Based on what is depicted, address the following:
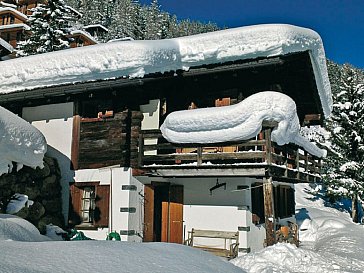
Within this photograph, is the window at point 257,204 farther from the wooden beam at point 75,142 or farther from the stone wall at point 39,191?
the stone wall at point 39,191

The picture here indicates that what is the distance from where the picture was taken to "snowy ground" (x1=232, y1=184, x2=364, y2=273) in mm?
8817

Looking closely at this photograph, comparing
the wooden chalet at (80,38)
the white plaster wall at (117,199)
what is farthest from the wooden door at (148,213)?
the wooden chalet at (80,38)

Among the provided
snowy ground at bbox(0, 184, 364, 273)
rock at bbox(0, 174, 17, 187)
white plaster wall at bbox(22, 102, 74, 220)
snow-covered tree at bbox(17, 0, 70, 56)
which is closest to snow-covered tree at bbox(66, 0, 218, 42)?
snow-covered tree at bbox(17, 0, 70, 56)

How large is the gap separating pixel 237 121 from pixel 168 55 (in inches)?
146

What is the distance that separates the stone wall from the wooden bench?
188 inches

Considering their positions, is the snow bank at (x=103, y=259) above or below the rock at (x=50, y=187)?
below

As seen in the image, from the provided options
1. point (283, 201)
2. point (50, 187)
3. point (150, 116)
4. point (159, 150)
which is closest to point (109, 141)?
point (150, 116)

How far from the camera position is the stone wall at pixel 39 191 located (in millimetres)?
11461

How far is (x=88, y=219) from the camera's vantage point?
13289 mm

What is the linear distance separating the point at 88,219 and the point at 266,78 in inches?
319

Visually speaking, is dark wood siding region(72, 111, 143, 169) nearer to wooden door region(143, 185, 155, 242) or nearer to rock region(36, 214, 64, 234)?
wooden door region(143, 185, 155, 242)

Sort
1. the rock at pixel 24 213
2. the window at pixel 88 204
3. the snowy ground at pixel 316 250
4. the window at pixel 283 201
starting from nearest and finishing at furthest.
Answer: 1. the snowy ground at pixel 316 250
2. the rock at pixel 24 213
3. the window at pixel 88 204
4. the window at pixel 283 201

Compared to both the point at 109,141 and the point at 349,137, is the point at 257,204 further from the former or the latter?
the point at 349,137

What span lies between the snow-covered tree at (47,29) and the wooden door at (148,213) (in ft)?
69.8
